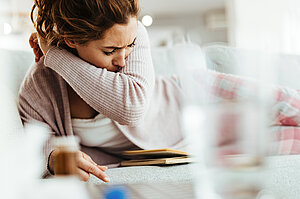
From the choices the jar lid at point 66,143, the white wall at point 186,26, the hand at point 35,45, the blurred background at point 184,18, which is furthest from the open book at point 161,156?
the white wall at point 186,26

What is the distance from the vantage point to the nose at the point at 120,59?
42.7 inches

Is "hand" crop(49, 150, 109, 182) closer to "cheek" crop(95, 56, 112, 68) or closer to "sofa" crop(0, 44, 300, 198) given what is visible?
"sofa" crop(0, 44, 300, 198)

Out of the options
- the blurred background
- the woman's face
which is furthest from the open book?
the blurred background

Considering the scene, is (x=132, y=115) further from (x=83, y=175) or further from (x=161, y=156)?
→ (x=83, y=175)

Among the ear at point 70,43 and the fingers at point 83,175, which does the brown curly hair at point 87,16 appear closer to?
the ear at point 70,43

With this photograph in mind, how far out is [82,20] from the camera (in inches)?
40.7

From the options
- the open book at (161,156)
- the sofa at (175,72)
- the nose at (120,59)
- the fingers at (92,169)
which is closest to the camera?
the sofa at (175,72)

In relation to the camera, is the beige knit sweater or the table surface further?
the beige knit sweater

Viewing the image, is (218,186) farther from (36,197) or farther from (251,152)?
(36,197)

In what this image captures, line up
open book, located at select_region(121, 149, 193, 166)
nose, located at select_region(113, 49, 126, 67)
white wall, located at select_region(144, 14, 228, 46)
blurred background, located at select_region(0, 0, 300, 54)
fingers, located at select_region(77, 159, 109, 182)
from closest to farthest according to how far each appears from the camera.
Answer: fingers, located at select_region(77, 159, 109, 182) < open book, located at select_region(121, 149, 193, 166) < nose, located at select_region(113, 49, 126, 67) < blurred background, located at select_region(0, 0, 300, 54) < white wall, located at select_region(144, 14, 228, 46)

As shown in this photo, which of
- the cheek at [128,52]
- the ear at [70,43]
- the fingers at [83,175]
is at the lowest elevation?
the fingers at [83,175]

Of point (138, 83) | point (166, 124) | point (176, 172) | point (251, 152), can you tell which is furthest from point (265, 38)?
point (166, 124)

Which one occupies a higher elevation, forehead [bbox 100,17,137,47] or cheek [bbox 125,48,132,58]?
forehead [bbox 100,17,137,47]

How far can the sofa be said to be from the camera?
65 cm
